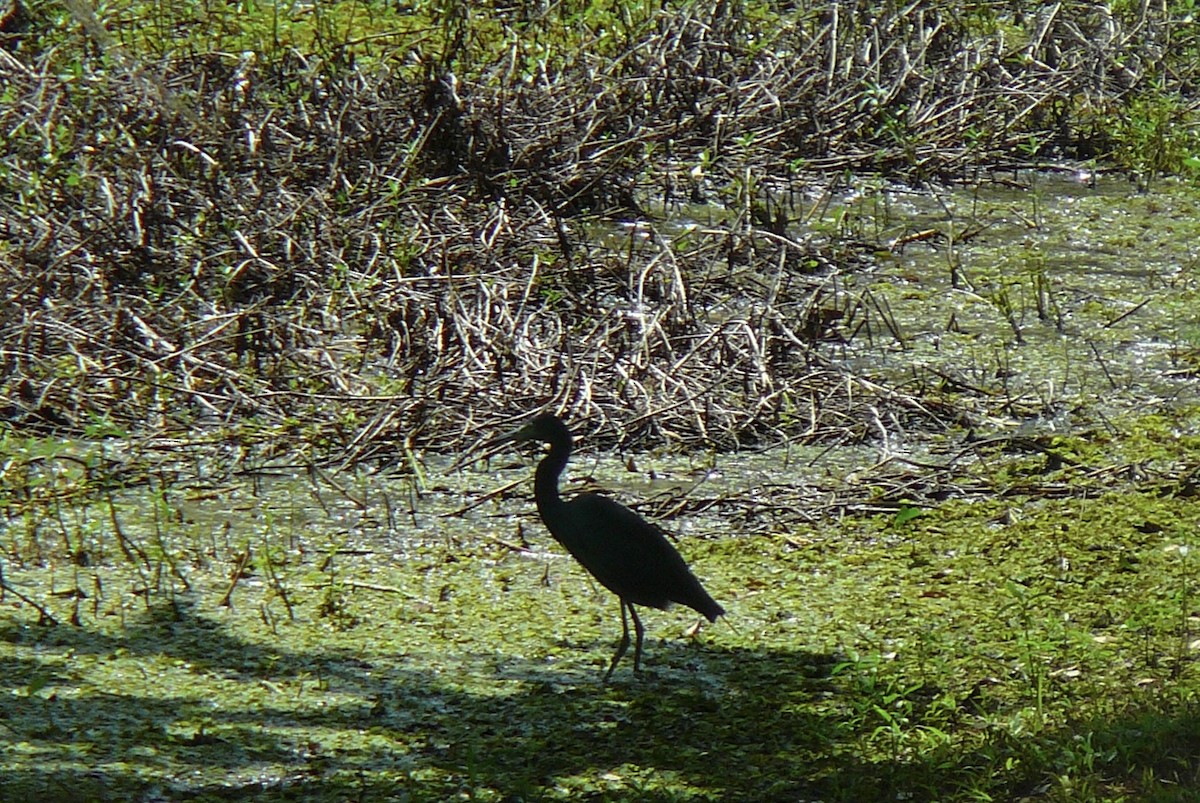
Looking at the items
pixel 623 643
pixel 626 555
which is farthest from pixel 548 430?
pixel 623 643

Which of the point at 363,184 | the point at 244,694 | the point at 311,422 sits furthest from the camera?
the point at 363,184

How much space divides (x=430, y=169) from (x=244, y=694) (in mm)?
4378

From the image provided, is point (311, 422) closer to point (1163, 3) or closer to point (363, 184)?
point (363, 184)

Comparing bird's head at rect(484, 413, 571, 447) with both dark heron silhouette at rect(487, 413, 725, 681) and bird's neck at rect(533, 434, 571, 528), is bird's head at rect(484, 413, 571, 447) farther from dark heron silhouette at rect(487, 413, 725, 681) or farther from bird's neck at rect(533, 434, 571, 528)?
dark heron silhouette at rect(487, 413, 725, 681)

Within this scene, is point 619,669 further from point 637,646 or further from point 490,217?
point 490,217

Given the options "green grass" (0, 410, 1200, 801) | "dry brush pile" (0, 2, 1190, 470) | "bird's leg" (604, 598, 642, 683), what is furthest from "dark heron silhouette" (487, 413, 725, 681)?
"dry brush pile" (0, 2, 1190, 470)

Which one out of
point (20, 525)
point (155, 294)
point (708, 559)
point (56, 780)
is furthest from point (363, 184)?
point (56, 780)

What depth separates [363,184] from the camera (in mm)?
8445

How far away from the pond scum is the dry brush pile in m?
0.03

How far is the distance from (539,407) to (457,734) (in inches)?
86.7

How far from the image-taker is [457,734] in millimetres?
4633

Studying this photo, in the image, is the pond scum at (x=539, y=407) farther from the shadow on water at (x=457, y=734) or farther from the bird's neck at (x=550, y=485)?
the bird's neck at (x=550, y=485)

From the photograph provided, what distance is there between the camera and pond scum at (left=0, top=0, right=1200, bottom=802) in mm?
4570

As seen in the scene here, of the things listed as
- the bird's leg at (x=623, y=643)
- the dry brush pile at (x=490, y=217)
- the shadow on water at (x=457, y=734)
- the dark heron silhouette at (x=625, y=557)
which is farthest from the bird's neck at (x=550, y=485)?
the dry brush pile at (x=490, y=217)
